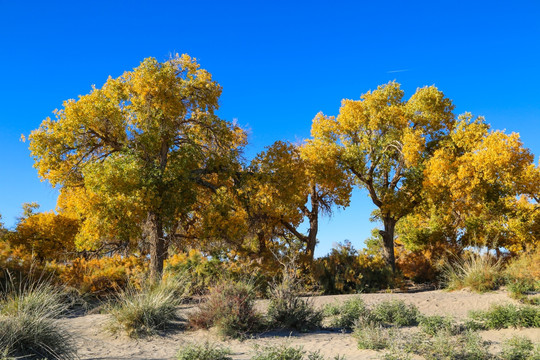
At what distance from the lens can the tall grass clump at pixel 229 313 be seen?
390 inches

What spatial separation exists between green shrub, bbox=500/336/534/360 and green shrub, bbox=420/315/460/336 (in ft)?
3.89

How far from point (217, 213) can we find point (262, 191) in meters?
2.13

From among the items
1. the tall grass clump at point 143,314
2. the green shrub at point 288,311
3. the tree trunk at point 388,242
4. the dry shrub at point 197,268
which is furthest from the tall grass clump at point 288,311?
the tree trunk at point 388,242

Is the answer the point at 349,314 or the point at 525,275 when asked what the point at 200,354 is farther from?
the point at 525,275

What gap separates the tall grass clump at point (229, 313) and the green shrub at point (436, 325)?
3.74 m

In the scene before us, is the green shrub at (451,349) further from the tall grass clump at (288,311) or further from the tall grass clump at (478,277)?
the tall grass clump at (478,277)

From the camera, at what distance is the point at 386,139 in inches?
925

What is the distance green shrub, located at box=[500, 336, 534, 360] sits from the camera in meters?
7.84

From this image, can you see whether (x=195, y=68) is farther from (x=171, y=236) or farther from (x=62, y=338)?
(x=62, y=338)

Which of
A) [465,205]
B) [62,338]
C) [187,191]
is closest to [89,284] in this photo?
[187,191]

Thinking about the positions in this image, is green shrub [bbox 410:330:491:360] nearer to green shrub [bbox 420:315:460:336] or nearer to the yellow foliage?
green shrub [bbox 420:315:460:336]

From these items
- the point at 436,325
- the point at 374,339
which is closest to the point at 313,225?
the point at 436,325

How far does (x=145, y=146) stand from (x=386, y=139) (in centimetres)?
1275

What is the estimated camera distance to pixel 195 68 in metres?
18.0
